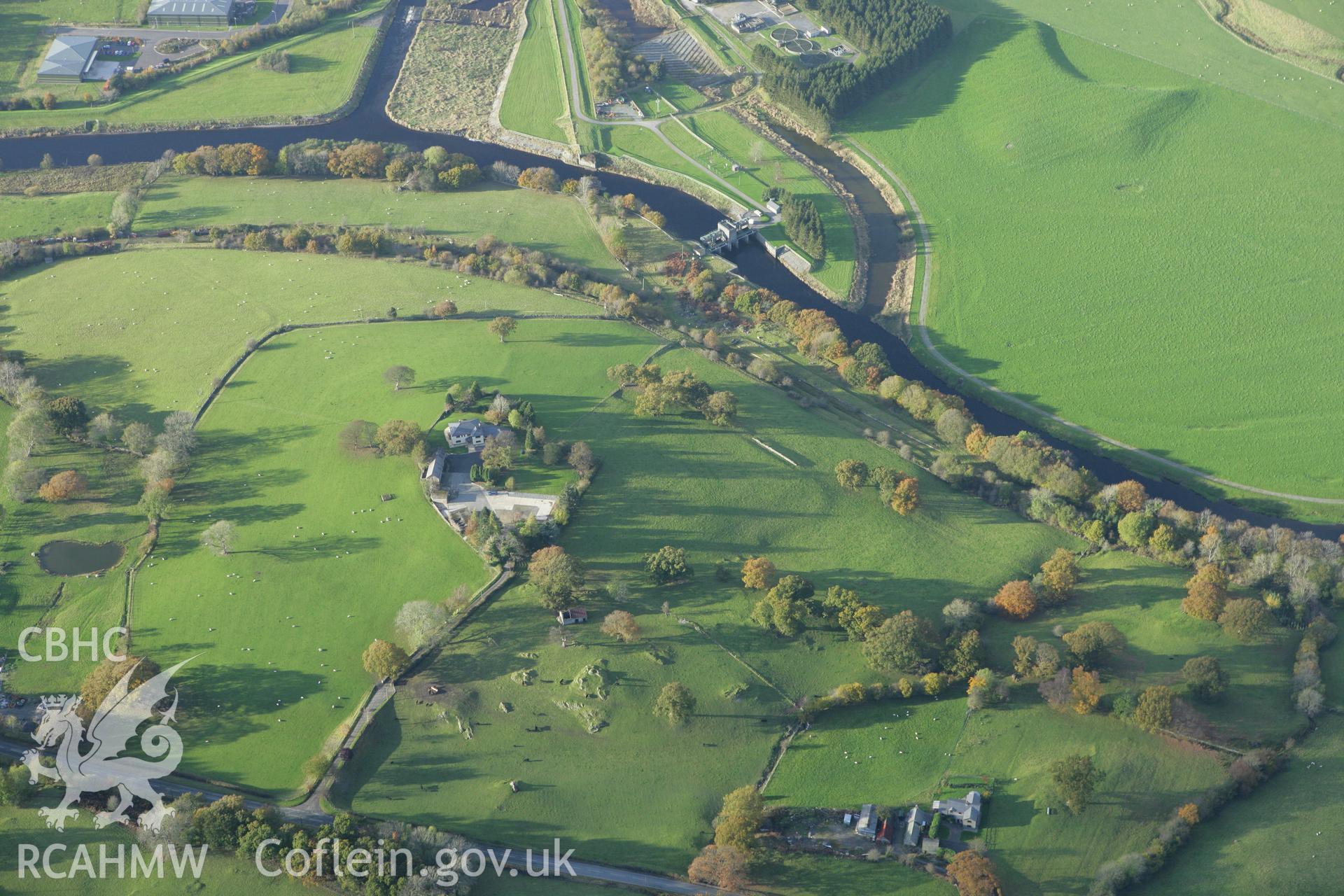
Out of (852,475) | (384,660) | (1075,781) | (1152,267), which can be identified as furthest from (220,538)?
(1152,267)

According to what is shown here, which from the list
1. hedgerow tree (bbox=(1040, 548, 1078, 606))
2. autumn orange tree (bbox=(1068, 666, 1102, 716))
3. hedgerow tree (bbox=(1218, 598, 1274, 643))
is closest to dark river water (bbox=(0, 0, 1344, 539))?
hedgerow tree (bbox=(1218, 598, 1274, 643))

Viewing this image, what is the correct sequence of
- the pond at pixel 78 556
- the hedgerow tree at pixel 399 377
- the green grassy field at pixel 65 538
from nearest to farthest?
the green grassy field at pixel 65 538, the pond at pixel 78 556, the hedgerow tree at pixel 399 377

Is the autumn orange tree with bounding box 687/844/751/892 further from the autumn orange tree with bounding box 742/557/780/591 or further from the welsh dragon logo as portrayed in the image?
the welsh dragon logo

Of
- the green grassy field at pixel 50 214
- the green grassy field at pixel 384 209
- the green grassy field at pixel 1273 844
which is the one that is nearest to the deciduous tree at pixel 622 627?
the green grassy field at pixel 1273 844

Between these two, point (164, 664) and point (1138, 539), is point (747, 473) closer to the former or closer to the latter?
point (1138, 539)

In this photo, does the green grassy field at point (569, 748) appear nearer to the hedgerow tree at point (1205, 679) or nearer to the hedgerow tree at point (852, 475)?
the hedgerow tree at point (852, 475)
